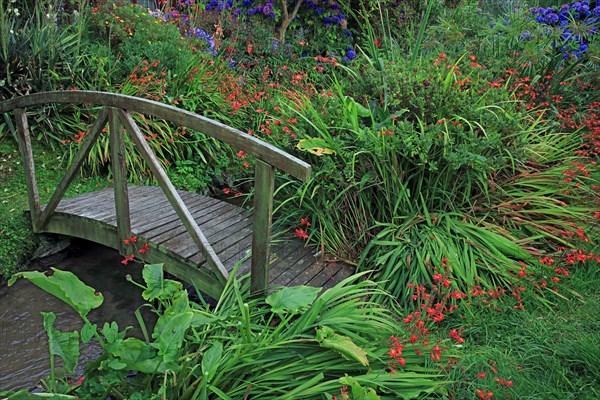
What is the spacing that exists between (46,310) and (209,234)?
140 centimetres

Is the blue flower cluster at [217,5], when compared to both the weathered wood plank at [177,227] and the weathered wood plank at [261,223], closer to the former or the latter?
the weathered wood plank at [177,227]

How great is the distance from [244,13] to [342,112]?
4.86 metres

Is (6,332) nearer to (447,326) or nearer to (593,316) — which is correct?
(447,326)

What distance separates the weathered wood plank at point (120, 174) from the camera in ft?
10.7

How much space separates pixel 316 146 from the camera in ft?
11.1

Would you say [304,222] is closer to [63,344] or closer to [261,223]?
[261,223]

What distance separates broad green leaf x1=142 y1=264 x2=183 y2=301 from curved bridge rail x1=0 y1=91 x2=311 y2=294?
0.45m

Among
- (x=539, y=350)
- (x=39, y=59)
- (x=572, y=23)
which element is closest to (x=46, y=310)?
(x=39, y=59)

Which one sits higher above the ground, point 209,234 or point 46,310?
point 209,234

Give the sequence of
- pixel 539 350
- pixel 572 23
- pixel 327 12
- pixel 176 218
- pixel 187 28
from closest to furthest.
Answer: pixel 539 350 < pixel 176 218 < pixel 572 23 < pixel 187 28 < pixel 327 12

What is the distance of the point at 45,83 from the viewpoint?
5.09 meters

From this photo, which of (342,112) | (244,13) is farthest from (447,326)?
(244,13)

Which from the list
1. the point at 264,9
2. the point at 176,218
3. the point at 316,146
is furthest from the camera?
the point at 264,9

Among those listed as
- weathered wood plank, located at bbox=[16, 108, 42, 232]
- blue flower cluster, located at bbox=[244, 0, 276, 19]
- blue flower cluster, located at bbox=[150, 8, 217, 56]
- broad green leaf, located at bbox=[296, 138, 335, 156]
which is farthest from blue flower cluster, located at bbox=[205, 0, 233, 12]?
broad green leaf, located at bbox=[296, 138, 335, 156]
